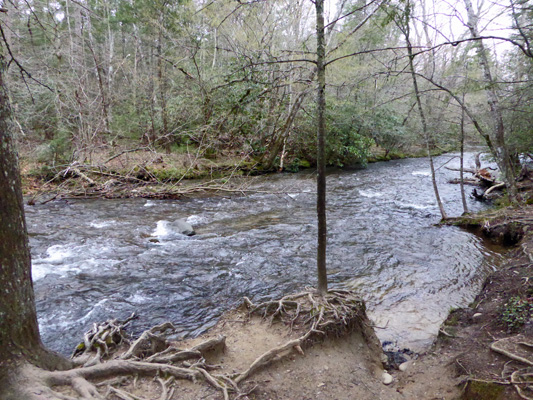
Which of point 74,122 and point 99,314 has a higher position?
point 74,122

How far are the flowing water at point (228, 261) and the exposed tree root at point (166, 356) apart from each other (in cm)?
115

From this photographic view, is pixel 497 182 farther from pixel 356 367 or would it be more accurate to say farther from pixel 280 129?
pixel 356 367

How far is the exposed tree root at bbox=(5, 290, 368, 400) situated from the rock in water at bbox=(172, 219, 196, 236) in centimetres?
459

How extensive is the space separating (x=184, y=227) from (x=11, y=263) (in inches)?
282

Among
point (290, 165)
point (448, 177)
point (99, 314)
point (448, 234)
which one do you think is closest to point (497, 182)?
point (448, 177)

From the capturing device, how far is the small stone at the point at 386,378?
13.0 ft

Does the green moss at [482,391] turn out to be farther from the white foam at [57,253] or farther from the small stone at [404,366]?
the white foam at [57,253]

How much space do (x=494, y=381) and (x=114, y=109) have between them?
2197 cm

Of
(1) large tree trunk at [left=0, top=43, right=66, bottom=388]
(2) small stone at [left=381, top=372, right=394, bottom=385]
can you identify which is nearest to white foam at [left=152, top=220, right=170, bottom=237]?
(1) large tree trunk at [left=0, top=43, right=66, bottom=388]

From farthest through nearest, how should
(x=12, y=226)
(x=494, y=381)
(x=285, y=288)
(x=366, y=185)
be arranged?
(x=366, y=185) → (x=285, y=288) → (x=494, y=381) → (x=12, y=226)

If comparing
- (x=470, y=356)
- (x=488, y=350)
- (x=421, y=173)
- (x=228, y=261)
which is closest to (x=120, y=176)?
(x=228, y=261)

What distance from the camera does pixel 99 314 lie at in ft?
18.0

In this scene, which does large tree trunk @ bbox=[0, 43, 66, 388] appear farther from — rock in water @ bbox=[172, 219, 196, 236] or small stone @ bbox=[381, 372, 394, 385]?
rock in water @ bbox=[172, 219, 196, 236]

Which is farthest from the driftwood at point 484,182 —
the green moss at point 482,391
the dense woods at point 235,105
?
the green moss at point 482,391
